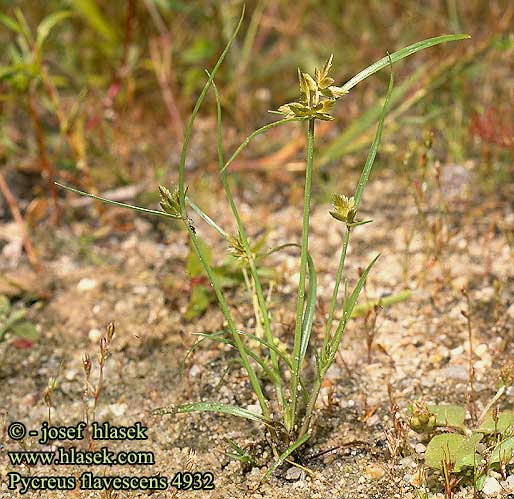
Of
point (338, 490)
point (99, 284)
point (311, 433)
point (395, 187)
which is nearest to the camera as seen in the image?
point (338, 490)

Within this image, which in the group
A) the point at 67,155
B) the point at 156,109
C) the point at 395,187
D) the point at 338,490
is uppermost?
the point at 156,109

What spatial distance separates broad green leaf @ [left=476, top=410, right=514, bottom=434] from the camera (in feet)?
5.24

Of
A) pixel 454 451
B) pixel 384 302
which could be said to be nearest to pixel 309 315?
pixel 454 451

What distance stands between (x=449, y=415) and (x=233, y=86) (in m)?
1.61

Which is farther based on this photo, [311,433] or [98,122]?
[98,122]

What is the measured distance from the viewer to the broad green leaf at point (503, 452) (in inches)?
60.1

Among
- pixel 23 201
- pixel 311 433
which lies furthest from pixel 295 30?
pixel 311 433

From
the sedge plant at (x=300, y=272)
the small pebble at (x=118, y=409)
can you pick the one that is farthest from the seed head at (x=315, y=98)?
the small pebble at (x=118, y=409)

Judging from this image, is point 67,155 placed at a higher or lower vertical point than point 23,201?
higher

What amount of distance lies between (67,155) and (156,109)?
1.25ft

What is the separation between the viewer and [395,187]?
8.50ft

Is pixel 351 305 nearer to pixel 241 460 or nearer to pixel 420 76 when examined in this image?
pixel 241 460

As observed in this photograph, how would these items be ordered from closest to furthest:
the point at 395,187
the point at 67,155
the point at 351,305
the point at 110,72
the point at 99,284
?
the point at 351,305, the point at 99,284, the point at 395,187, the point at 67,155, the point at 110,72

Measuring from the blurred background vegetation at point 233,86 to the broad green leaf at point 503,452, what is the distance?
1101 mm
